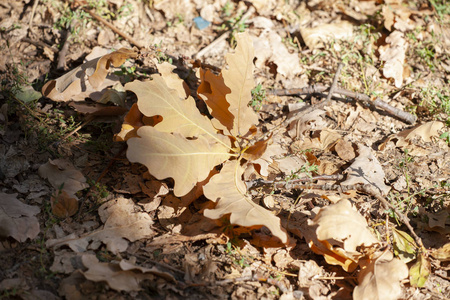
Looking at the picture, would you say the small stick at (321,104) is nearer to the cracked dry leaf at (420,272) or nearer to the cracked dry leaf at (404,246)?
the cracked dry leaf at (404,246)

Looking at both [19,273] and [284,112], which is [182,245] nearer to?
[19,273]

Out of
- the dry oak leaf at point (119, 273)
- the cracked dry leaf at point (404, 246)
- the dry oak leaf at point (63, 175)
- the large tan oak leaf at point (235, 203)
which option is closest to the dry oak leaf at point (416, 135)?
the cracked dry leaf at point (404, 246)

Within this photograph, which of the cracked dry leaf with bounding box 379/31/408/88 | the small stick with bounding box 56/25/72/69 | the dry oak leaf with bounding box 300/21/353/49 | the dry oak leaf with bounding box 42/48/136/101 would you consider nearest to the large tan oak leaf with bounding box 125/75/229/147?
the dry oak leaf with bounding box 42/48/136/101

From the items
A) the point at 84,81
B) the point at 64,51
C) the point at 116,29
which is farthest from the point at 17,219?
the point at 116,29

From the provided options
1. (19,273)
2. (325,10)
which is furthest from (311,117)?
(19,273)

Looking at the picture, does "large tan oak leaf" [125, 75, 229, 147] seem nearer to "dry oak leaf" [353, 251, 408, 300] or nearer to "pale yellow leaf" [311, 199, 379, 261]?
"pale yellow leaf" [311, 199, 379, 261]

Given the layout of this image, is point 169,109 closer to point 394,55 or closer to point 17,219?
point 17,219
